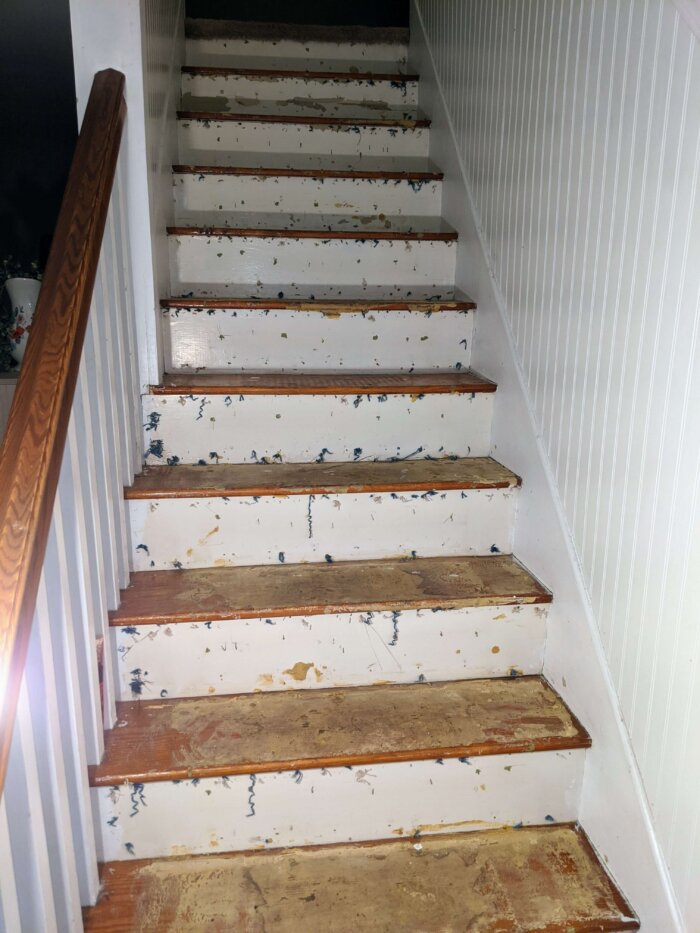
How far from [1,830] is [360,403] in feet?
4.12

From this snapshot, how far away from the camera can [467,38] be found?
2.24m

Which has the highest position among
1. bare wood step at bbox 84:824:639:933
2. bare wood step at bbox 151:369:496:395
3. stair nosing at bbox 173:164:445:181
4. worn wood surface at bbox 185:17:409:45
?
worn wood surface at bbox 185:17:409:45

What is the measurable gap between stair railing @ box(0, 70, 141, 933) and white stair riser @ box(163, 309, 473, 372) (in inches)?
17.4

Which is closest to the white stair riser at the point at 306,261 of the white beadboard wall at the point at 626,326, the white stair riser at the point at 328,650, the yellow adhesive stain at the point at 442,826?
the white beadboard wall at the point at 626,326

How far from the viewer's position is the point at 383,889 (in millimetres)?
1336

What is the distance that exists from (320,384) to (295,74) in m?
1.49

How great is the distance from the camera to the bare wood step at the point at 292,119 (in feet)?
8.16

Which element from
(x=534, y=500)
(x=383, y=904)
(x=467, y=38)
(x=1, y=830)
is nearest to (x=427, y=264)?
(x=467, y=38)

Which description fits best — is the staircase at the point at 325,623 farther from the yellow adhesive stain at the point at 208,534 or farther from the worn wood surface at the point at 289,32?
the worn wood surface at the point at 289,32

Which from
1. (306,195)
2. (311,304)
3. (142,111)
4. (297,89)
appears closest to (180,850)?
(311,304)

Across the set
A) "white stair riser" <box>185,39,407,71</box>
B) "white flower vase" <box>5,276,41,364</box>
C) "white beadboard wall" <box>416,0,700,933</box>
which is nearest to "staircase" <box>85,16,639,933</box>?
"white beadboard wall" <box>416,0,700,933</box>

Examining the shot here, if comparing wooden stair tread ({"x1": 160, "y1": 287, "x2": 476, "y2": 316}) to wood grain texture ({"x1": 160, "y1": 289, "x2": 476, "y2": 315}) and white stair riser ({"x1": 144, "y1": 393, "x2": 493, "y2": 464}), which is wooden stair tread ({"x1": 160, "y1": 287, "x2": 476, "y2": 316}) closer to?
wood grain texture ({"x1": 160, "y1": 289, "x2": 476, "y2": 315})

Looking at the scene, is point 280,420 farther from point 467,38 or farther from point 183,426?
point 467,38

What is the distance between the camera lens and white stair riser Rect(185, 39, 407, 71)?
2.89 m
